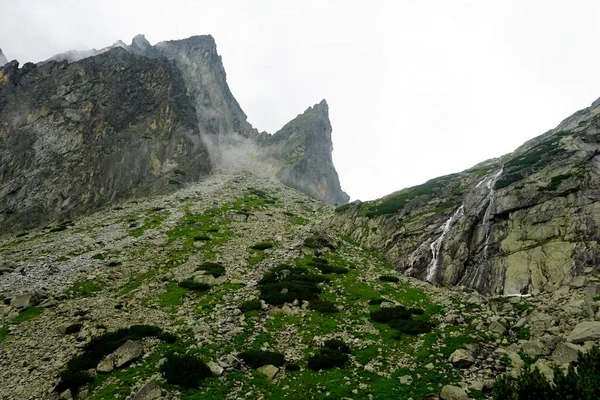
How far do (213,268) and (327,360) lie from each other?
20.0 meters

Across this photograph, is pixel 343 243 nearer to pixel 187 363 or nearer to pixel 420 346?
pixel 420 346

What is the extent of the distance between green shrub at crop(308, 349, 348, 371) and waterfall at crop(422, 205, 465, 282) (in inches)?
800

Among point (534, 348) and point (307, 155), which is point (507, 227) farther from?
point (307, 155)

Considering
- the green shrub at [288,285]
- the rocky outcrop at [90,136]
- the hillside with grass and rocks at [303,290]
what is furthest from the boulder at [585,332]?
the rocky outcrop at [90,136]

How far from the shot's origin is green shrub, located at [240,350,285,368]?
64.7ft

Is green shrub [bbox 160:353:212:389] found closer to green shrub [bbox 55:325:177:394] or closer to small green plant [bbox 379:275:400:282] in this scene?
green shrub [bbox 55:325:177:394]

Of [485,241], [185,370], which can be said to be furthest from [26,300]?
[485,241]

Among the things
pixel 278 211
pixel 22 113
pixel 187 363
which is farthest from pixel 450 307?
pixel 22 113

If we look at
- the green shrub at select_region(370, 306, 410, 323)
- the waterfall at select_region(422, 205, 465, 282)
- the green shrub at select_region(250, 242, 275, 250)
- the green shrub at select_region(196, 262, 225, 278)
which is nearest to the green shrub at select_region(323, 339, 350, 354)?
the green shrub at select_region(370, 306, 410, 323)

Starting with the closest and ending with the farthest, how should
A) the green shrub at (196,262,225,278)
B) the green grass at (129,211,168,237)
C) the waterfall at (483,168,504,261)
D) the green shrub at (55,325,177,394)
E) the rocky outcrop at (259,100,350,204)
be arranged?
the green shrub at (55,325,177,394) < the green shrub at (196,262,225,278) < the waterfall at (483,168,504,261) < the green grass at (129,211,168,237) < the rocky outcrop at (259,100,350,204)

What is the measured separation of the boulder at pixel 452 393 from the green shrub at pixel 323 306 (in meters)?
12.0

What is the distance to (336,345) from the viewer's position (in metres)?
21.5

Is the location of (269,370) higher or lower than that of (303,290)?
higher

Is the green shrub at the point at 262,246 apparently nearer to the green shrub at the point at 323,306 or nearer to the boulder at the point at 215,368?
the green shrub at the point at 323,306
